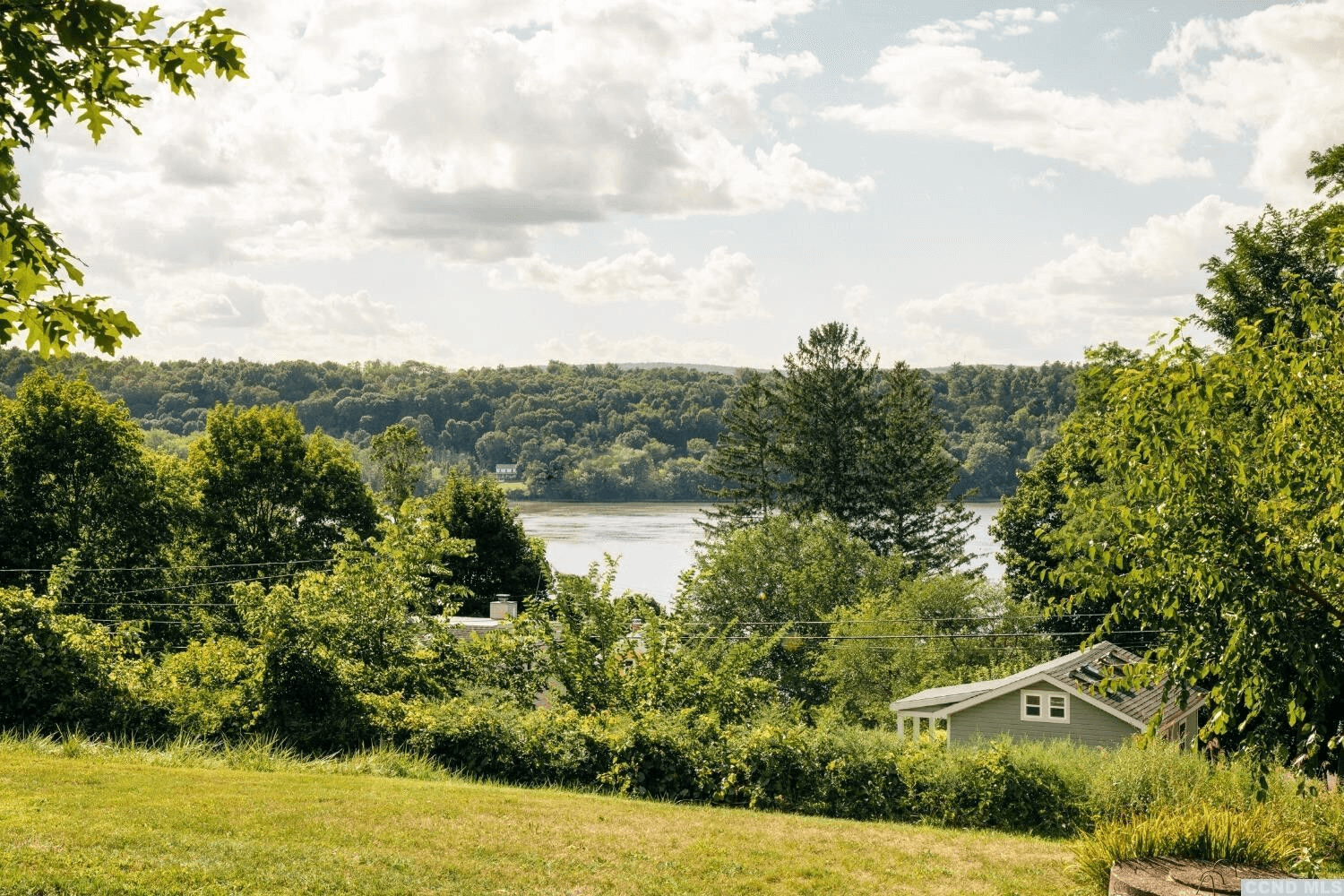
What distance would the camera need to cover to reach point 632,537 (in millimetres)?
86625

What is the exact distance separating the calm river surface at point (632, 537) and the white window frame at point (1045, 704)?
2116 centimetres

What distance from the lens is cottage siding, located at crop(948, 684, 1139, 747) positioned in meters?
30.3

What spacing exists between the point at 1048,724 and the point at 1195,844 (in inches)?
904

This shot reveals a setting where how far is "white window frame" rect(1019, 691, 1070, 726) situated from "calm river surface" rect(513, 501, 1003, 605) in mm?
21164

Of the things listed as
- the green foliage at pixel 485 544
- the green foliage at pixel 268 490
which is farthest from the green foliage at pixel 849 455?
the green foliage at pixel 268 490

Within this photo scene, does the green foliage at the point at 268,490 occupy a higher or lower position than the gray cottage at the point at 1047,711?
higher

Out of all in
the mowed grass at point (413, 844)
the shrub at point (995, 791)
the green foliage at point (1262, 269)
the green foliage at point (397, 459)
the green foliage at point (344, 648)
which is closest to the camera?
the mowed grass at point (413, 844)

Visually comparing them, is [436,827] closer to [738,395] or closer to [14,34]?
[14,34]

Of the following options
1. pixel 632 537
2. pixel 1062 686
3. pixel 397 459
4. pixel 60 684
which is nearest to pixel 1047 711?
pixel 1062 686

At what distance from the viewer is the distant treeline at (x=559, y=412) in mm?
92375

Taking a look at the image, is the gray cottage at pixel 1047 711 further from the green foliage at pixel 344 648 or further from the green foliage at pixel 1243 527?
the green foliage at pixel 1243 527

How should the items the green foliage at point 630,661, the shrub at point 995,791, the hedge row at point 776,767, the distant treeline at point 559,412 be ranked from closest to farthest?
the shrub at point 995,791 → the hedge row at point 776,767 → the green foliage at point 630,661 → the distant treeline at point 559,412

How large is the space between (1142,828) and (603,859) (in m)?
4.68

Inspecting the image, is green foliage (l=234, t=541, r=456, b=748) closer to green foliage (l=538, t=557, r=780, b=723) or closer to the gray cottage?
green foliage (l=538, t=557, r=780, b=723)
